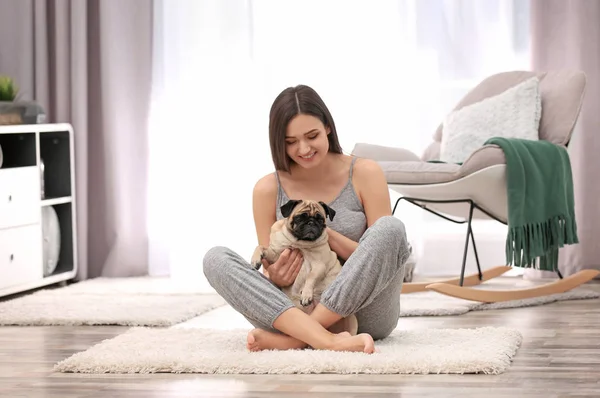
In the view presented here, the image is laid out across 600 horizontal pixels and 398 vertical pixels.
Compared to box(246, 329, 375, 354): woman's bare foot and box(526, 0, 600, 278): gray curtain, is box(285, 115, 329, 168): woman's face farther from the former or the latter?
box(526, 0, 600, 278): gray curtain

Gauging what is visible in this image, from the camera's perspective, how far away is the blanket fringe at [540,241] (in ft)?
12.2

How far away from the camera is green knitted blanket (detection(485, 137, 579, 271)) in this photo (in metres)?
3.71

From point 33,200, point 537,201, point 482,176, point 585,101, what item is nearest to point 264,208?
point 482,176

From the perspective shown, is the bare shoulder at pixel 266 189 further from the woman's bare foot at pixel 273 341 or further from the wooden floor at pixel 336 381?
the wooden floor at pixel 336 381

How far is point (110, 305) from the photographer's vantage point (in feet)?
12.5

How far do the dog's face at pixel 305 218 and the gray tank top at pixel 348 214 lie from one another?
5.6 inches

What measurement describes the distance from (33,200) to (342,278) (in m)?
2.22

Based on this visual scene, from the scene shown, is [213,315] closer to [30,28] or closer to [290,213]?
[290,213]

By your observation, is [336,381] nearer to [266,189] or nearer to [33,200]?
[266,189]

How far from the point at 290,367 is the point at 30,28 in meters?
3.07

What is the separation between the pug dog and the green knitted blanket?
4.00ft

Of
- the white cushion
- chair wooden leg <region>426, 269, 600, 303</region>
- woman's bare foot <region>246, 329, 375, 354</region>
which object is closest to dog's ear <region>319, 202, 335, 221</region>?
woman's bare foot <region>246, 329, 375, 354</region>

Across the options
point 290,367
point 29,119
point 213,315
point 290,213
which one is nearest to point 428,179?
point 213,315

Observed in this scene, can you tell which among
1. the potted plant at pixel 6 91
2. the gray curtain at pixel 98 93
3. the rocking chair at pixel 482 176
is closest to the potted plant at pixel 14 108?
the potted plant at pixel 6 91
